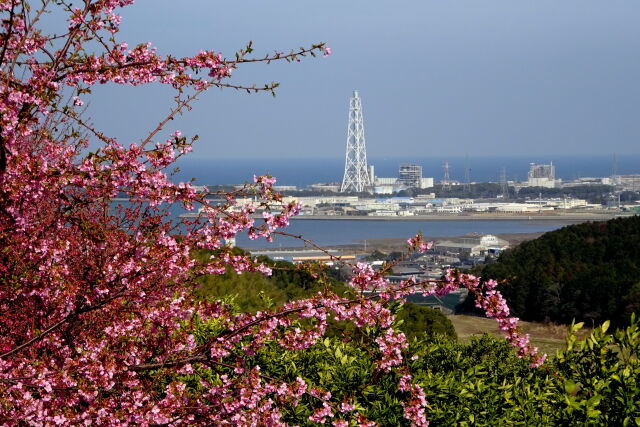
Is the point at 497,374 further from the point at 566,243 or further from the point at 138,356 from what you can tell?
the point at 566,243

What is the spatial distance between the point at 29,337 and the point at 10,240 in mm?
360

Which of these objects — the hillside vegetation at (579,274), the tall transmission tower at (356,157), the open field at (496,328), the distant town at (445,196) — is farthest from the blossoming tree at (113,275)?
the tall transmission tower at (356,157)

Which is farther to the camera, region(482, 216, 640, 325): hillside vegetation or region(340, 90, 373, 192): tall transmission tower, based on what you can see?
region(340, 90, 373, 192): tall transmission tower

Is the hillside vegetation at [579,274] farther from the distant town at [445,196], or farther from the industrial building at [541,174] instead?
the industrial building at [541,174]

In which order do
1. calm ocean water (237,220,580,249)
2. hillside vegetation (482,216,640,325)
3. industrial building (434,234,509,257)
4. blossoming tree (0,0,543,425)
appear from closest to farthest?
blossoming tree (0,0,543,425) < hillside vegetation (482,216,640,325) < industrial building (434,234,509,257) < calm ocean water (237,220,580,249)

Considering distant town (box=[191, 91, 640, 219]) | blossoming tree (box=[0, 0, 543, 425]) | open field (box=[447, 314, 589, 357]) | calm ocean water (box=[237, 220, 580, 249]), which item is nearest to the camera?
blossoming tree (box=[0, 0, 543, 425])

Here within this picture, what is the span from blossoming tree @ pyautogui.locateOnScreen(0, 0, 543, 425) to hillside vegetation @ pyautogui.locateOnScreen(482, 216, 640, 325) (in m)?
10.9

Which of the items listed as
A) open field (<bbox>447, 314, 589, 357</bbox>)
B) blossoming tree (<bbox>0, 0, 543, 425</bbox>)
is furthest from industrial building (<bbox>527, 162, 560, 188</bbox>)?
blossoming tree (<bbox>0, 0, 543, 425</bbox>)

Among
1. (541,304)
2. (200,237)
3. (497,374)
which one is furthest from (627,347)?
(541,304)

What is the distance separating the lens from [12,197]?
265cm

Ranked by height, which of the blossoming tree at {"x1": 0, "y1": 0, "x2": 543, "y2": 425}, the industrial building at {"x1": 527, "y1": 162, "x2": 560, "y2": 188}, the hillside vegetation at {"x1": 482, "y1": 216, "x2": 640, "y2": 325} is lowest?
the hillside vegetation at {"x1": 482, "y1": 216, "x2": 640, "y2": 325}

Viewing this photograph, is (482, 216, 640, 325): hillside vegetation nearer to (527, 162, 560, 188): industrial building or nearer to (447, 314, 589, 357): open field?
(447, 314, 589, 357): open field

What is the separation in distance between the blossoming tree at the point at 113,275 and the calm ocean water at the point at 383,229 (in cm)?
6221

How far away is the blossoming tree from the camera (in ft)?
8.99
